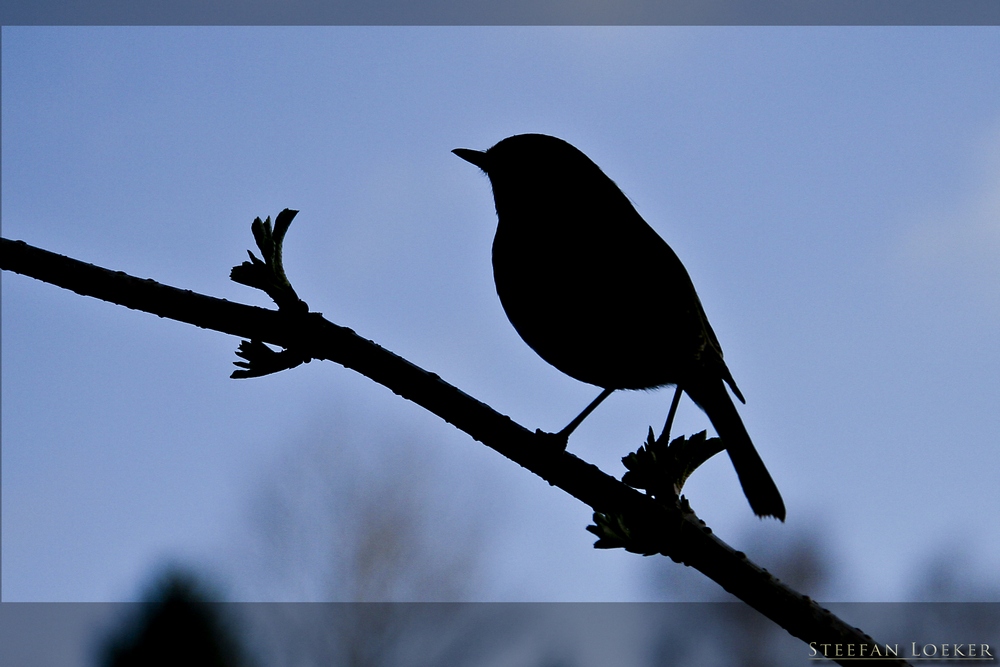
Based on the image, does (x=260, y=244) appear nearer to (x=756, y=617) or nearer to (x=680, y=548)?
(x=680, y=548)

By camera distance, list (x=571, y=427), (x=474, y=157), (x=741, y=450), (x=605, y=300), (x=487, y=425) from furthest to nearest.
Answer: (x=474, y=157) → (x=571, y=427) → (x=741, y=450) → (x=605, y=300) → (x=487, y=425)

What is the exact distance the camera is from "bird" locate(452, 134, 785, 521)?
8.18ft

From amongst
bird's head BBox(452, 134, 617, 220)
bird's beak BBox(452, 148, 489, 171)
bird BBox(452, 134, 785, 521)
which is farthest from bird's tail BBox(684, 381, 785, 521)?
bird's beak BBox(452, 148, 489, 171)

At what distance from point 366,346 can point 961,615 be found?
37.2ft

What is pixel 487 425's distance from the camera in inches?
72.8

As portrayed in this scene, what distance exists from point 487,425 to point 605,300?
32.9 inches

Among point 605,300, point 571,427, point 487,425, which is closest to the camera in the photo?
point 487,425

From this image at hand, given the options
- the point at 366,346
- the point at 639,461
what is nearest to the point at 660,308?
the point at 639,461

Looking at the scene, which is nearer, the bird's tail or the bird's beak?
the bird's tail

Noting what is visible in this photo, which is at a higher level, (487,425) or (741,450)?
(741,450)

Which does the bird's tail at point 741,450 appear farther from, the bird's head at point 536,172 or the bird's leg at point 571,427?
the bird's head at point 536,172

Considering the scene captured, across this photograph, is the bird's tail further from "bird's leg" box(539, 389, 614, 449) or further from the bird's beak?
the bird's beak

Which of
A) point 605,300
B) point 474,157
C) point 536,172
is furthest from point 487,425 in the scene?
point 474,157

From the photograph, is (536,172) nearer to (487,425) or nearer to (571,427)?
(571,427)
